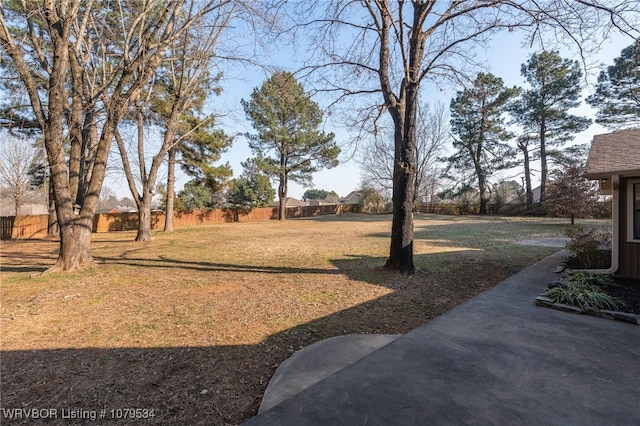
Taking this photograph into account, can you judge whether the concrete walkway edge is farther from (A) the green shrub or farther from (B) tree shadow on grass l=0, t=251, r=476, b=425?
(A) the green shrub

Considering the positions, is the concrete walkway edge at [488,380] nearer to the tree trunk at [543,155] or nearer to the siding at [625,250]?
the siding at [625,250]

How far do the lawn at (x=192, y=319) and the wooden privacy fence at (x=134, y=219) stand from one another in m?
10.8

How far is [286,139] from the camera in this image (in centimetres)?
2292

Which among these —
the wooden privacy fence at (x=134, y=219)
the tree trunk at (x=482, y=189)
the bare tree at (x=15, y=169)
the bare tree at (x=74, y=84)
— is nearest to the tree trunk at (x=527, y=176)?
the tree trunk at (x=482, y=189)

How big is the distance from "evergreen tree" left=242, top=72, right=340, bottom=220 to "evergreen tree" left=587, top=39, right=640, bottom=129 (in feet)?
58.8

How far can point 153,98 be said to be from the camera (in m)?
13.0

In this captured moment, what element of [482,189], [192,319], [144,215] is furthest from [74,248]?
[482,189]

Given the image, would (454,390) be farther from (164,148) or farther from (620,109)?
(620,109)

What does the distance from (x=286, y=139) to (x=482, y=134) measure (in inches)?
745

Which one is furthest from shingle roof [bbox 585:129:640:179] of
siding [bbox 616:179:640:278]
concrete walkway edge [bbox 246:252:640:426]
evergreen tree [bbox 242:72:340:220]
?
evergreen tree [bbox 242:72:340:220]

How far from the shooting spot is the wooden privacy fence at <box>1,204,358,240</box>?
1545cm

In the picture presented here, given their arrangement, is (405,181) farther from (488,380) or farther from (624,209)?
(488,380)

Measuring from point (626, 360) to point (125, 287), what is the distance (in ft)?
21.9

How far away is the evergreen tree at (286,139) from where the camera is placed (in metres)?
22.8
